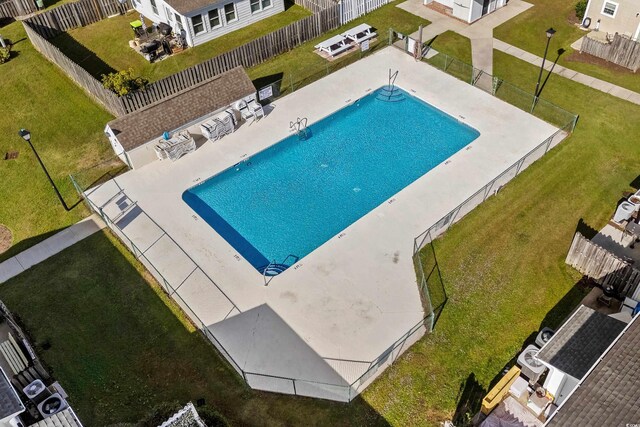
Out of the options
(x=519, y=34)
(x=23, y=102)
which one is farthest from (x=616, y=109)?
(x=23, y=102)

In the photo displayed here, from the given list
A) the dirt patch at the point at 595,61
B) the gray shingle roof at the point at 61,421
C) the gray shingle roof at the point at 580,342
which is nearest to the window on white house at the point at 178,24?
the dirt patch at the point at 595,61

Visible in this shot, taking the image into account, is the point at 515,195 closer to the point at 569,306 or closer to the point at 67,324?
the point at 569,306

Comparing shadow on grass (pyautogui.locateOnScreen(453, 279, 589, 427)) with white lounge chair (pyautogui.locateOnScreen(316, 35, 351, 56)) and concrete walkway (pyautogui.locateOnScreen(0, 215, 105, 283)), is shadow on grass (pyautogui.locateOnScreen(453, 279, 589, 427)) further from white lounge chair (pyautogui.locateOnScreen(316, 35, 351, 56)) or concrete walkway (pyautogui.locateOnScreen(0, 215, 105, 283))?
white lounge chair (pyautogui.locateOnScreen(316, 35, 351, 56))

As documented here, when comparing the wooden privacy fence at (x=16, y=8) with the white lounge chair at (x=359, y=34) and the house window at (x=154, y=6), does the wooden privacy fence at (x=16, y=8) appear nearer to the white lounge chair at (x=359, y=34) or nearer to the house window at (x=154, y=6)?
the house window at (x=154, y=6)

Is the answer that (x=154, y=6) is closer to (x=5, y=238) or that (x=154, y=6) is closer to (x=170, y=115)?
(x=170, y=115)

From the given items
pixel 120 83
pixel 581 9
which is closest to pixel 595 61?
pixel 581 9

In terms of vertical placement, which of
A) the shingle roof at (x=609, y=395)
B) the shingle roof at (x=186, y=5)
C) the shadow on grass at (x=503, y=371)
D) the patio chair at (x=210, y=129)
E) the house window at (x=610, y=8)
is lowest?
the shadow on grass at (x=503, y=371)
